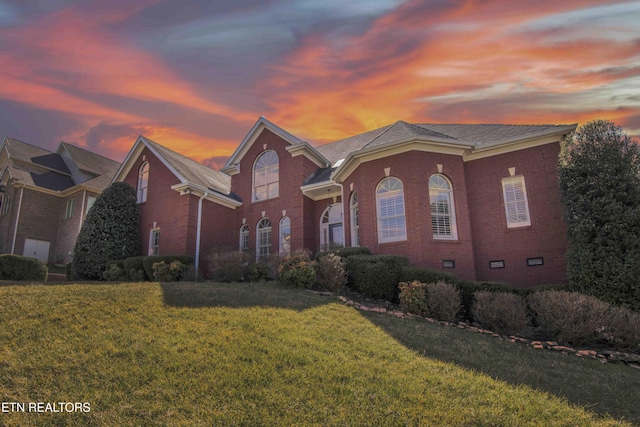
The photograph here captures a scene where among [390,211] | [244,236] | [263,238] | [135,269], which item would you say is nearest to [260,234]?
[263,238]

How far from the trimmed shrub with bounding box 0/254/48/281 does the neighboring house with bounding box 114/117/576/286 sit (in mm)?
4846

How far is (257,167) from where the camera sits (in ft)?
67.7

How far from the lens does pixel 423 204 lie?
14.1 m

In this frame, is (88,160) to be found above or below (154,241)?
above

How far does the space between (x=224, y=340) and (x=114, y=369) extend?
1.59 metres

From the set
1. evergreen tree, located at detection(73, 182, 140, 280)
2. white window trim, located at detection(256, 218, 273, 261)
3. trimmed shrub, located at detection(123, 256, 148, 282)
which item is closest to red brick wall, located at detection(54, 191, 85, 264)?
evergreen tree, located at detection(73, 182, 140, 280)

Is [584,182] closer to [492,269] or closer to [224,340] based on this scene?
[492,269]

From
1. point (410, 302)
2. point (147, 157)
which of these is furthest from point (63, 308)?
point (147, 157)

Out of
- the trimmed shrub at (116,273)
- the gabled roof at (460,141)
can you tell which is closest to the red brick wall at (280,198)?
the gabled roof at (460,141)

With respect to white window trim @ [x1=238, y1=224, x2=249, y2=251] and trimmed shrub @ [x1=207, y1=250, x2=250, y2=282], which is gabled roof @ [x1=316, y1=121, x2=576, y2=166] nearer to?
trimmed shrub @ [x1=207, y1=250, x2=250, y2=282]

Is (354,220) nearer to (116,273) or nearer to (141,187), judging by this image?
(116,273)

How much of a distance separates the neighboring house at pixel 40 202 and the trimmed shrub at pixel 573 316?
90.0ft

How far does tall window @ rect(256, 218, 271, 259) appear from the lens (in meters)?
19.3

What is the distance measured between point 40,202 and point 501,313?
30.1m
